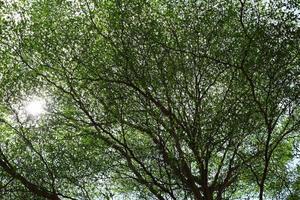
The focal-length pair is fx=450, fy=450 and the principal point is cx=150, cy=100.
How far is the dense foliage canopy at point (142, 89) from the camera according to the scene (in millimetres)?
17781

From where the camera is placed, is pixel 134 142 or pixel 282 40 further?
pixel 134 142

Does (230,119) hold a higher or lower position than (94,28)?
lower

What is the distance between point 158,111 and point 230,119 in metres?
3.33

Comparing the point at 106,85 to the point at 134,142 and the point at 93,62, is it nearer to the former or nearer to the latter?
the point at 93,62

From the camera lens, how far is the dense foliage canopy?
Answer: 17781 millimetres

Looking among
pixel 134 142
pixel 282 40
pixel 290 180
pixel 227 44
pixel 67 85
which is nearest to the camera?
pixel 282 40

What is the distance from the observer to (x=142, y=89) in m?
19.8

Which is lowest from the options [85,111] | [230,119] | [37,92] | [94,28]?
[230,119]

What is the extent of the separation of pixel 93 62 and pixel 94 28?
1507mm

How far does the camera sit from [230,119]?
17.9m

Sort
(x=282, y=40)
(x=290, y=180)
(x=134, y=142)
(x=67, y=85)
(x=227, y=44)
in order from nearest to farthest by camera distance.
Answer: (x=282, y=40) < (x=227, y=44) < (x=67, y=85) < (x=134, y=142) < (x=290, y=180)

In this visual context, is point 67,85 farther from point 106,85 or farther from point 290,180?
point 290,180

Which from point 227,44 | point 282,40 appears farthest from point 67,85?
point 282,40

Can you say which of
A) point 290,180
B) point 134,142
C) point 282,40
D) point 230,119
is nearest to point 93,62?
point 134,142
